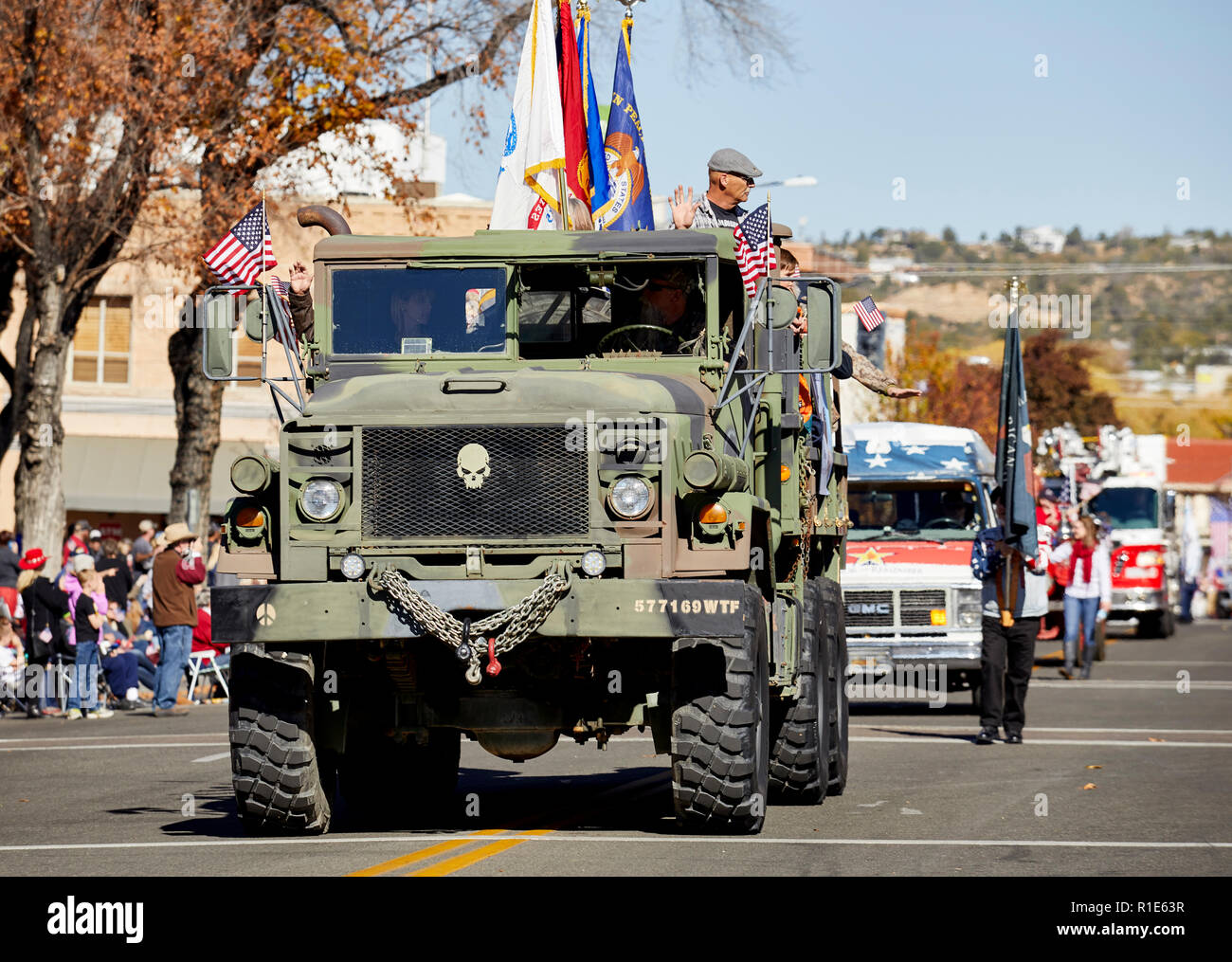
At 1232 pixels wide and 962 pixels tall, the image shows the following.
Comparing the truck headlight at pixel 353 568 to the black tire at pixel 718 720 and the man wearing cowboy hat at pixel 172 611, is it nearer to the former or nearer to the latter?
the black tire at pixel 718 720

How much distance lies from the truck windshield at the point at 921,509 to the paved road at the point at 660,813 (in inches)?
96.3

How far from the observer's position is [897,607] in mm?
22406

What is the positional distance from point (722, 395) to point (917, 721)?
10.7m

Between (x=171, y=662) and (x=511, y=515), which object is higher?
(x=511, y=515)

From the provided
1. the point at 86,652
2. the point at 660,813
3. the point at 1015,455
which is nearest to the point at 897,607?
the point at 1015,455

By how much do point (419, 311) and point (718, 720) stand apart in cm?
298

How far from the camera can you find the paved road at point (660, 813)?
1038 centimetres

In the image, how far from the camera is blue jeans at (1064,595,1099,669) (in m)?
28.2

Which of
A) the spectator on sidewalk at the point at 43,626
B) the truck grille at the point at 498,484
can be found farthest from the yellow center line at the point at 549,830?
the spectator on sidewalk at the point at 43,626

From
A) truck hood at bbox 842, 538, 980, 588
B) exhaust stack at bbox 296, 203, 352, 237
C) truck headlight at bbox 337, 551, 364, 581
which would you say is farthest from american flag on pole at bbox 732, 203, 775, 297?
truck hood at bbox 842, 538, 980, 588

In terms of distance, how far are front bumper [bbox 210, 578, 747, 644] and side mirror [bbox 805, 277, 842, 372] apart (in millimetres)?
1752

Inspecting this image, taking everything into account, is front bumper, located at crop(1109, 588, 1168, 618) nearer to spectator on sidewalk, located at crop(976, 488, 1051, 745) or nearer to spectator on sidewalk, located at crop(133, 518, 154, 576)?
spectator on sidewalk, located at crop(133, 518, 154, 576)

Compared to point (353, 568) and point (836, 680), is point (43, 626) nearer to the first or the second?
point (836, 680)

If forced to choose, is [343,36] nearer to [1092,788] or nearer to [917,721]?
[917,721]
